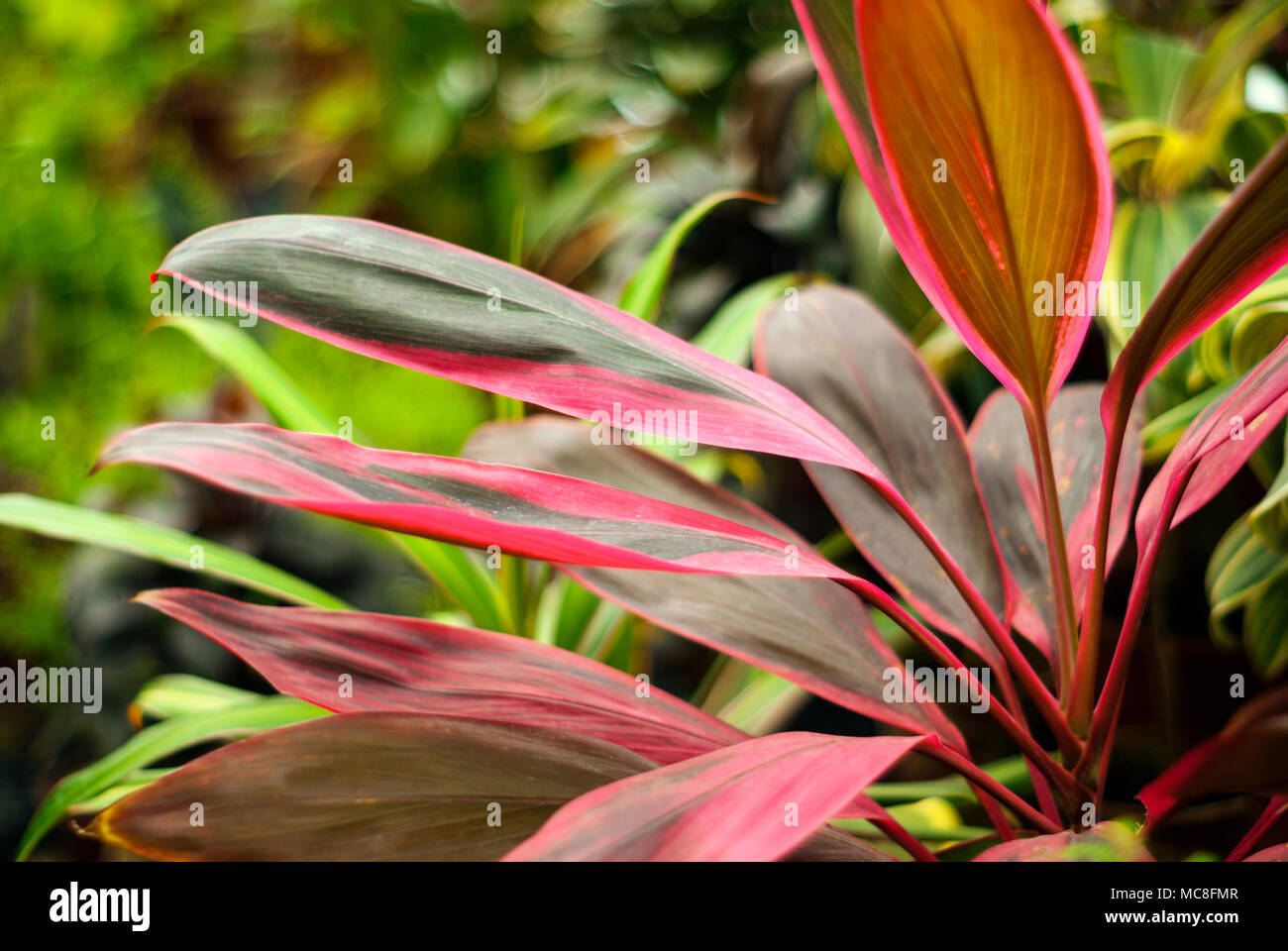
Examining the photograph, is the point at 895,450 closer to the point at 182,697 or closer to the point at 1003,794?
the point at 1003,794

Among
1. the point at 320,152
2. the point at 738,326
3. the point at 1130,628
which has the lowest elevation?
the point at 1130,628

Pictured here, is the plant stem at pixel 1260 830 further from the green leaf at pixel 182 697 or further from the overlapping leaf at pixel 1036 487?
the green leaf at pixel 182 697

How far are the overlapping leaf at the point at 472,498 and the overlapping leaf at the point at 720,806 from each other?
8cm

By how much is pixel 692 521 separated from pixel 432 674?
14 cm

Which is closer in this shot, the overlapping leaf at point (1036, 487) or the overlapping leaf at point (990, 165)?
the overlapping leaf at point (990, 165)

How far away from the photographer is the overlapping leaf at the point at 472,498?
30cm

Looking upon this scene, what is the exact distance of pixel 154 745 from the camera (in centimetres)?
53


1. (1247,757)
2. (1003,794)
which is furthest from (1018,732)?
(1247,757)

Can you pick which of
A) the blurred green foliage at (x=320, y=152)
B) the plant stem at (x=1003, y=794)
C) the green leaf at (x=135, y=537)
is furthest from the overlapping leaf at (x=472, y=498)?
the blurred green foliage at (x=320, y=152)

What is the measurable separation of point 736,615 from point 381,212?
76.8 inches

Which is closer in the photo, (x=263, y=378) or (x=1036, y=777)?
(x=1036, y=777)

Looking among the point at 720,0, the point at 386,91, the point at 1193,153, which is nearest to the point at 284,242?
the point at 1193,153

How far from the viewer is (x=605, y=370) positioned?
40cm

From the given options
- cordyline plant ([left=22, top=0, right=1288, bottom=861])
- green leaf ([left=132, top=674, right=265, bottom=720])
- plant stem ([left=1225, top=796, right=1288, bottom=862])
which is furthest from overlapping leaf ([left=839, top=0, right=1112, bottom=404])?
green leaf ([left=132, top=674, right=265, bottom=720])
